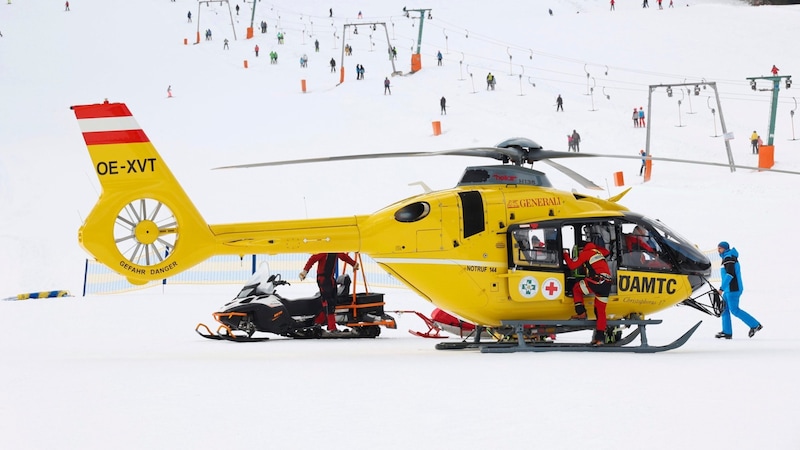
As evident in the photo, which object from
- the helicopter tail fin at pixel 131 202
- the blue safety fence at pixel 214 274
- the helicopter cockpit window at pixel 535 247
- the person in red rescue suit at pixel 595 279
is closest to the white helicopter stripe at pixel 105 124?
the helicopter tail fin at pixel 131 202

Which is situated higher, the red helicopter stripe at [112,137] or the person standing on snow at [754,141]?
the red helicopter stripe at [112,137]

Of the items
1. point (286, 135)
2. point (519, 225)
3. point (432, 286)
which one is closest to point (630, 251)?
point (519, 225)

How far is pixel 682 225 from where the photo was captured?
25.9m

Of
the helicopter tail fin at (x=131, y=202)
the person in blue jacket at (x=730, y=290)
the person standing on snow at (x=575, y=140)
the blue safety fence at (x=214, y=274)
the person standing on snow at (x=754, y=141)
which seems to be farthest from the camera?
the person standing on snow at (x=754, y=141)

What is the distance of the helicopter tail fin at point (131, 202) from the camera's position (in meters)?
11.3

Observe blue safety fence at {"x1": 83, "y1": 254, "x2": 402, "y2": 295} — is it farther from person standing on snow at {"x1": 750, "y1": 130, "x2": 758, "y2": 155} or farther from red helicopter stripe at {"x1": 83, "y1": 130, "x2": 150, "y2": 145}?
person standing on snow at {"x1": 750, "y1": 130, "x2": 758, "y2": 155}

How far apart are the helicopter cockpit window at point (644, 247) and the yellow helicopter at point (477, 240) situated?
15 mm

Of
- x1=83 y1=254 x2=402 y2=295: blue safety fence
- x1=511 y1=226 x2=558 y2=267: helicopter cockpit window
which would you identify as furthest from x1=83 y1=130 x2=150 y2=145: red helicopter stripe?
x1=83 y1=254 x2=402 y2=295: blue safety fence

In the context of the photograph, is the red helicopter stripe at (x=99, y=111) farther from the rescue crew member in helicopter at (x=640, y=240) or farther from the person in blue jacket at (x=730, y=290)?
the person in blue jacket at (x=730, y=290)

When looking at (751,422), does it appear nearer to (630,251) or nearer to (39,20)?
(630,251)

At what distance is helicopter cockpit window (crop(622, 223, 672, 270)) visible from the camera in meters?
11.8

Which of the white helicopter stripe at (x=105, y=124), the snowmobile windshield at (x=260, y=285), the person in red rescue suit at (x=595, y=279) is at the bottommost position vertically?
the snowmobile windshield at (x=260, y=285)

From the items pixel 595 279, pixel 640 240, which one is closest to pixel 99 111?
pixel 595 279

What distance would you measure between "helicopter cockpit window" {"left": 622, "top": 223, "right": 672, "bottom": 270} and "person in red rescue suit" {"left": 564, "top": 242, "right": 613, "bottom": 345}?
1.26 ft
